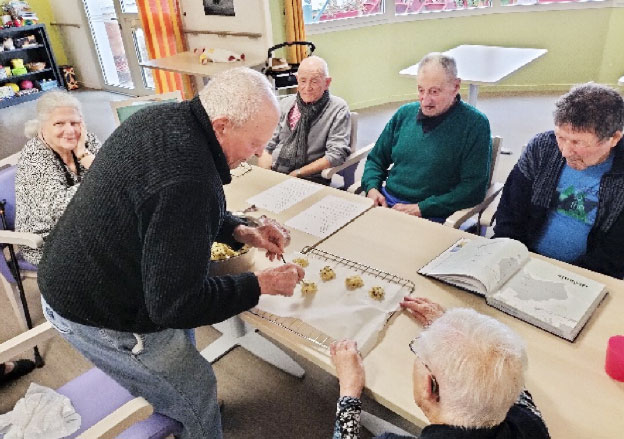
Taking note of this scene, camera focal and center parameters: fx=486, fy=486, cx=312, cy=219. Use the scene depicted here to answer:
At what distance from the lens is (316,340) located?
1.28m

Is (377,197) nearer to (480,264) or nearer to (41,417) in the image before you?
(480,264)

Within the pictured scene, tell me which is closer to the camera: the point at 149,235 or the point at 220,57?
the point at 149,235

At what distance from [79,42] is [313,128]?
6.48m

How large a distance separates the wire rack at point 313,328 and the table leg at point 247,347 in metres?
0.83

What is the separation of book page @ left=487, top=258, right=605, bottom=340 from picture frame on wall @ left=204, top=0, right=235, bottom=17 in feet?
14.2

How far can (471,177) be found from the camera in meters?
2.26

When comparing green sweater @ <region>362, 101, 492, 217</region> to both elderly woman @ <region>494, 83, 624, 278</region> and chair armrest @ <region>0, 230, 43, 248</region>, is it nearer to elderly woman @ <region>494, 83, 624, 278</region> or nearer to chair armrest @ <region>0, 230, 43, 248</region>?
elderly woman @ <region>494, 83, 624, 278</region>

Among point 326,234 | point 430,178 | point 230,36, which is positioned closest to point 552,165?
point 430,178

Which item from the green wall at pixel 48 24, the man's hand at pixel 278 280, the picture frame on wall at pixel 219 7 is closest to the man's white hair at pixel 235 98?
the man's hand at pixel 278 280

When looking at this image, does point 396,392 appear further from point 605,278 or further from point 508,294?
point 605,278

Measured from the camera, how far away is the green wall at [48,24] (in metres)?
7.66

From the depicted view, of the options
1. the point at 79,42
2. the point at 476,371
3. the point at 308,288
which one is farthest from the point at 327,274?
the point at 79,42

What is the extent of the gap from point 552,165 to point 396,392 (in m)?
1.12

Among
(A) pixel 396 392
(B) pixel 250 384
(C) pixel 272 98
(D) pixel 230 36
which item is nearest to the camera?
(A) pixel 396 392
